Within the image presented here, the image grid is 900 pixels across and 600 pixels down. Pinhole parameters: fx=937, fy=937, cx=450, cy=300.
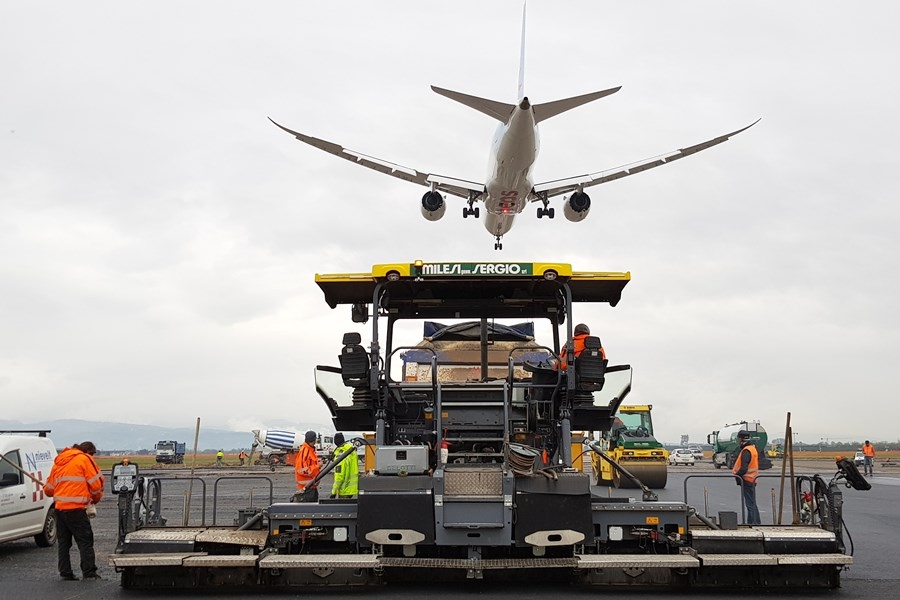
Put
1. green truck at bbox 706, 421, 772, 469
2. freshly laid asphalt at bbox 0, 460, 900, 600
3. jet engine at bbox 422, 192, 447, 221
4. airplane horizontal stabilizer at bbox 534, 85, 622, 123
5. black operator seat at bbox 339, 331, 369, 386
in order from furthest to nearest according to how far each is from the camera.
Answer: green truck at bbox 706, 421, 772, 469
jet engine at bbox 422, 192, 447, 221
airplane horizontal stabilizer at bbox 534, 85, 622, 123
black operator seat at bbox 339, 331, 369, 386
freshly laid asphalt at bbox 0, 460, 900, 600

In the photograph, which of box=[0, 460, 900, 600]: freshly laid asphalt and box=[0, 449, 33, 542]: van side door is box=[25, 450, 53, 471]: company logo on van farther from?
box=[0, 460, 900, 600]: freshly laid asphalt

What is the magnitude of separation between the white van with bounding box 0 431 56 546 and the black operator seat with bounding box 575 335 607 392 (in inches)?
298

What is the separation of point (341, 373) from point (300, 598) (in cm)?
213

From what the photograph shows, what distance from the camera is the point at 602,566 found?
309 inches

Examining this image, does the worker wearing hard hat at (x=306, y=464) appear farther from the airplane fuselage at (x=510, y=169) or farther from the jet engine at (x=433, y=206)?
the jet engine at (x=433, y=206)

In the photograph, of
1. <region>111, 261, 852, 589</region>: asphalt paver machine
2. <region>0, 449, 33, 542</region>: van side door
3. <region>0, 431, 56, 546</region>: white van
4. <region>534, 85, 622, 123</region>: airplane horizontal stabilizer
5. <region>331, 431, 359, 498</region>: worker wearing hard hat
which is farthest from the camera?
<region>534, 85, 622, 123</region>: airplane horizontal stabilizer

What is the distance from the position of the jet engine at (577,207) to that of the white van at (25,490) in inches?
777

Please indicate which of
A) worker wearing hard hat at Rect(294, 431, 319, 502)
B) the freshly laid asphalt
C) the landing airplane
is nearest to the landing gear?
the landing airplane

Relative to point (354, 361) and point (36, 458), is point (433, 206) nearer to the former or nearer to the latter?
point (36, 458)

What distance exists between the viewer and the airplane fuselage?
25891 millimetres

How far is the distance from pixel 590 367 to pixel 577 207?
22165 mm

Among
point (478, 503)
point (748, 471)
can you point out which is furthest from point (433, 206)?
point (478, 503)

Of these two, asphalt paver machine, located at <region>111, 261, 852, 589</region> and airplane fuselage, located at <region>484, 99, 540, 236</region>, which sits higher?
airplane fuselage, located at <region>484, 99, 540, 236</region>

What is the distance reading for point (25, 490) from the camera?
43.2 feet
